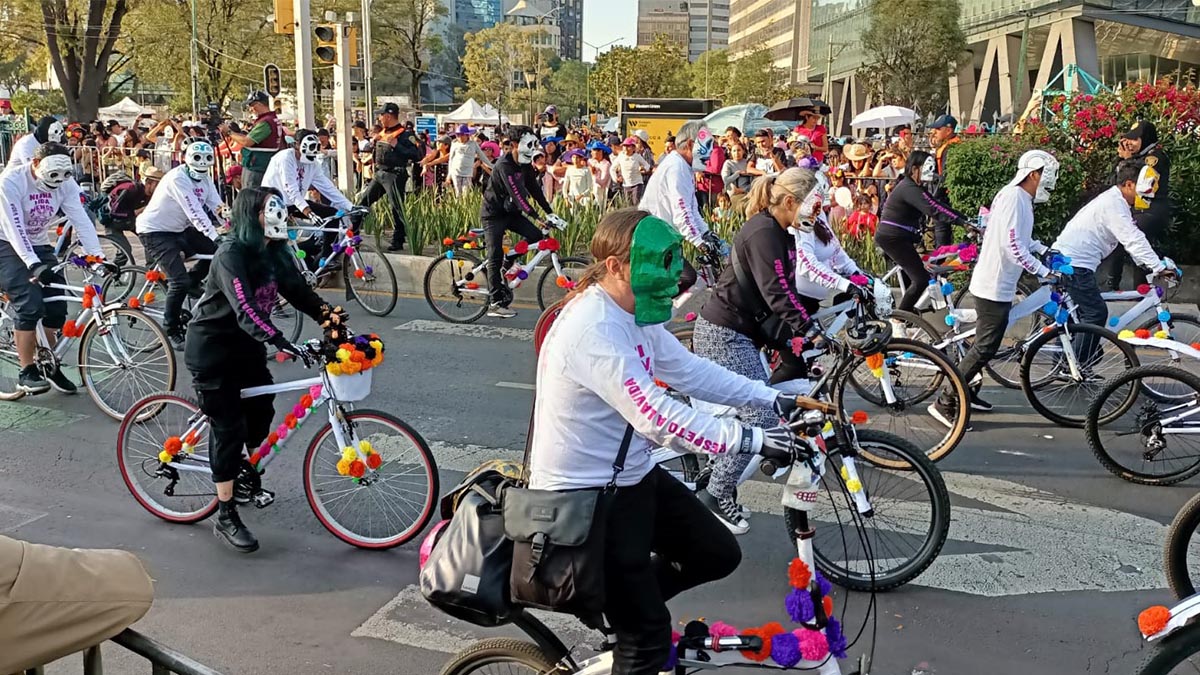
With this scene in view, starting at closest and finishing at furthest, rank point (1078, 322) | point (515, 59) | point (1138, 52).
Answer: point (1078, 322), point (1138, 52), point (515, 59)

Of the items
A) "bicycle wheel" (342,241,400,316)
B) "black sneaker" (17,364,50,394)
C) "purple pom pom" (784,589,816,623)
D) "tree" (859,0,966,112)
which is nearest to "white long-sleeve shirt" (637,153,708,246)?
"bicycle wheel" (342,241,400,316)

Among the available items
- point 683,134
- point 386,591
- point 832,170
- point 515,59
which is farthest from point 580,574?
Result: point 515,59

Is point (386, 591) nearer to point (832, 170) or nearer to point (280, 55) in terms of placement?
point (832, 170)

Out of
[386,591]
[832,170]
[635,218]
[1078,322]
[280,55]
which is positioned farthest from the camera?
[280,55]

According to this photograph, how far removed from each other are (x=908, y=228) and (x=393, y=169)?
24.2 feet

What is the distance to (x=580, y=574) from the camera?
9.35 ft

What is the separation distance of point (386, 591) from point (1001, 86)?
1903 inches

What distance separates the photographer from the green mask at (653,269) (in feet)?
9.78

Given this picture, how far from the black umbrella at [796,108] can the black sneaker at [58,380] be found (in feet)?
44.7

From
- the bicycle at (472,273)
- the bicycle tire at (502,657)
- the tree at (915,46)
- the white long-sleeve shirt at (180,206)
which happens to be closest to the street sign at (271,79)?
the bicycle at (472,273)

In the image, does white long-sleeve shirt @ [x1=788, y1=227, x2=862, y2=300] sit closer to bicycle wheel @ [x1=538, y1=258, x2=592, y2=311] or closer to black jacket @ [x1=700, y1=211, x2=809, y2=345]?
black jacket @ [x1=700, y1=211, x2=809, y2=345]

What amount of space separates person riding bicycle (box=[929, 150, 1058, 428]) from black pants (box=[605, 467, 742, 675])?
4015 mm

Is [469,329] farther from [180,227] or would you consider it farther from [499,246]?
[180,227]

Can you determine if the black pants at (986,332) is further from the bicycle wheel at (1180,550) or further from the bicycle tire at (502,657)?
the bicycle tire at (502,657)
